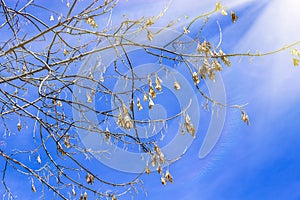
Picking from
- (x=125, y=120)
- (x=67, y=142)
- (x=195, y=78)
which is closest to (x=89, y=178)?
(x=67, y=142)

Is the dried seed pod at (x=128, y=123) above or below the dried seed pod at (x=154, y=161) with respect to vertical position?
above

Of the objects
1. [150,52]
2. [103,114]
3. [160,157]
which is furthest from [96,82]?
[160,157]

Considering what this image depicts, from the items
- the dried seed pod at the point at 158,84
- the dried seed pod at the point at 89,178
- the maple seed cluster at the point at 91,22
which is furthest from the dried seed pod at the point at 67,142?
the dried seed pod at the point at 158,84

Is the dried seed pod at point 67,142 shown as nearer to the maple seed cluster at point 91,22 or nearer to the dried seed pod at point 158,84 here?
the maple seed cluster at point 91,22

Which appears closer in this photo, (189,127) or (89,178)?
(189,127)

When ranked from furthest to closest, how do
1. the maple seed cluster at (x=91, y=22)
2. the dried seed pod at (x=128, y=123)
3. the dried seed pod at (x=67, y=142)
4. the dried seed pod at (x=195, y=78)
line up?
the dried seed pod at (x=67, y=142) → the maple seed cluster at (x=91, y=22) → the dried seed pod at (x=195, y=78) → the dried seed pod at (x=128, y=123)

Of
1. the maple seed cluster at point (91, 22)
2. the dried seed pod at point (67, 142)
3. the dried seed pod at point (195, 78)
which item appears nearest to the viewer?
the dried seed pod at point (195, 78)

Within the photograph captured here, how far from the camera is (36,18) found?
3297 millimetres

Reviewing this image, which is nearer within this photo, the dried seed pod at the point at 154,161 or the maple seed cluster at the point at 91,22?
the dried seed pod at the point at 154,161

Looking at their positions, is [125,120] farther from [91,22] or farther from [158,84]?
[91,22]

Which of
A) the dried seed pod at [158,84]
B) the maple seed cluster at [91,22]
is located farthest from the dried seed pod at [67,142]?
the dried seed pod at [158,84]

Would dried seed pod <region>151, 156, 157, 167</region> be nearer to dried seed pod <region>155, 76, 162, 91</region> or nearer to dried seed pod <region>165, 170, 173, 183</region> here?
dried seed pod <region>165, 170, 173, 183</region>

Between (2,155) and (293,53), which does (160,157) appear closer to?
(293,53)

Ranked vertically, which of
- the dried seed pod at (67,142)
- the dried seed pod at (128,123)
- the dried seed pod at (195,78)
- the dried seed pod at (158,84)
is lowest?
the dried seed pod at (128,123)
